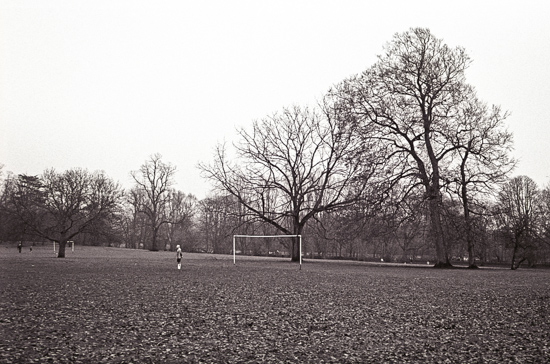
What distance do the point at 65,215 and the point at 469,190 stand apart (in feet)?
124

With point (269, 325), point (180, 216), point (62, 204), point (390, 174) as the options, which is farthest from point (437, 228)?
point (180, 216)

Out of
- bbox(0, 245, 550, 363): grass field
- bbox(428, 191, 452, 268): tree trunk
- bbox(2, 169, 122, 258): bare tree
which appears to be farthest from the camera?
bbox(2, 169, 122, 258): bare tree

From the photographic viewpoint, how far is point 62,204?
46.4 meters

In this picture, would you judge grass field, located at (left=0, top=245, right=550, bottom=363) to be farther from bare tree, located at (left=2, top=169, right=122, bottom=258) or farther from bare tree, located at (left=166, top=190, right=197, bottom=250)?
bare tree, located at (left=166, top=190, right=197, bottom=250)

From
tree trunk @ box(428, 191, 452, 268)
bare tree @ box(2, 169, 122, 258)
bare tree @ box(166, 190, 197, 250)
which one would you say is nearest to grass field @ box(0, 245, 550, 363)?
tree trunk @ box(428, 191, 452, 268)

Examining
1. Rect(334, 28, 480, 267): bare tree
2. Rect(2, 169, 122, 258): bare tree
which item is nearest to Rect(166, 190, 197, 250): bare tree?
Rect(2, 169, 122, 258): bare tree

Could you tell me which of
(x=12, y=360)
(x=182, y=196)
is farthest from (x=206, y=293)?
(x=182, y=196)

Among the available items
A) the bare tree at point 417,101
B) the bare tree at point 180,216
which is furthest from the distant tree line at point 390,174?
the bare tree at point 180,216

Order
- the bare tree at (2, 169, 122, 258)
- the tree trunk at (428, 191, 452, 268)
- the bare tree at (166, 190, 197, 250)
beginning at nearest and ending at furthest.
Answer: the tree trunk at (428, 191, 452, 268) → the bare tree at (2, 169, 122, 258) → the bare tree at (166, 190, 197, 250)

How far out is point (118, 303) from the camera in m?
13.3

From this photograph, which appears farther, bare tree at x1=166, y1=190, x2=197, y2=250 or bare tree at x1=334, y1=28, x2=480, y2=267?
bare tree at x1=166, y1=190, x2=197, y2=250

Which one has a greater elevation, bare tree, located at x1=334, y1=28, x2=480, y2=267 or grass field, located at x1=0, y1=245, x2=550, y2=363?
bare tree, located at x1=334, y1=28, x2=480, y2=267

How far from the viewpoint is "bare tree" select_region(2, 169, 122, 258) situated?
45.6m

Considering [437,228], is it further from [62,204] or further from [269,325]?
[62,204]
